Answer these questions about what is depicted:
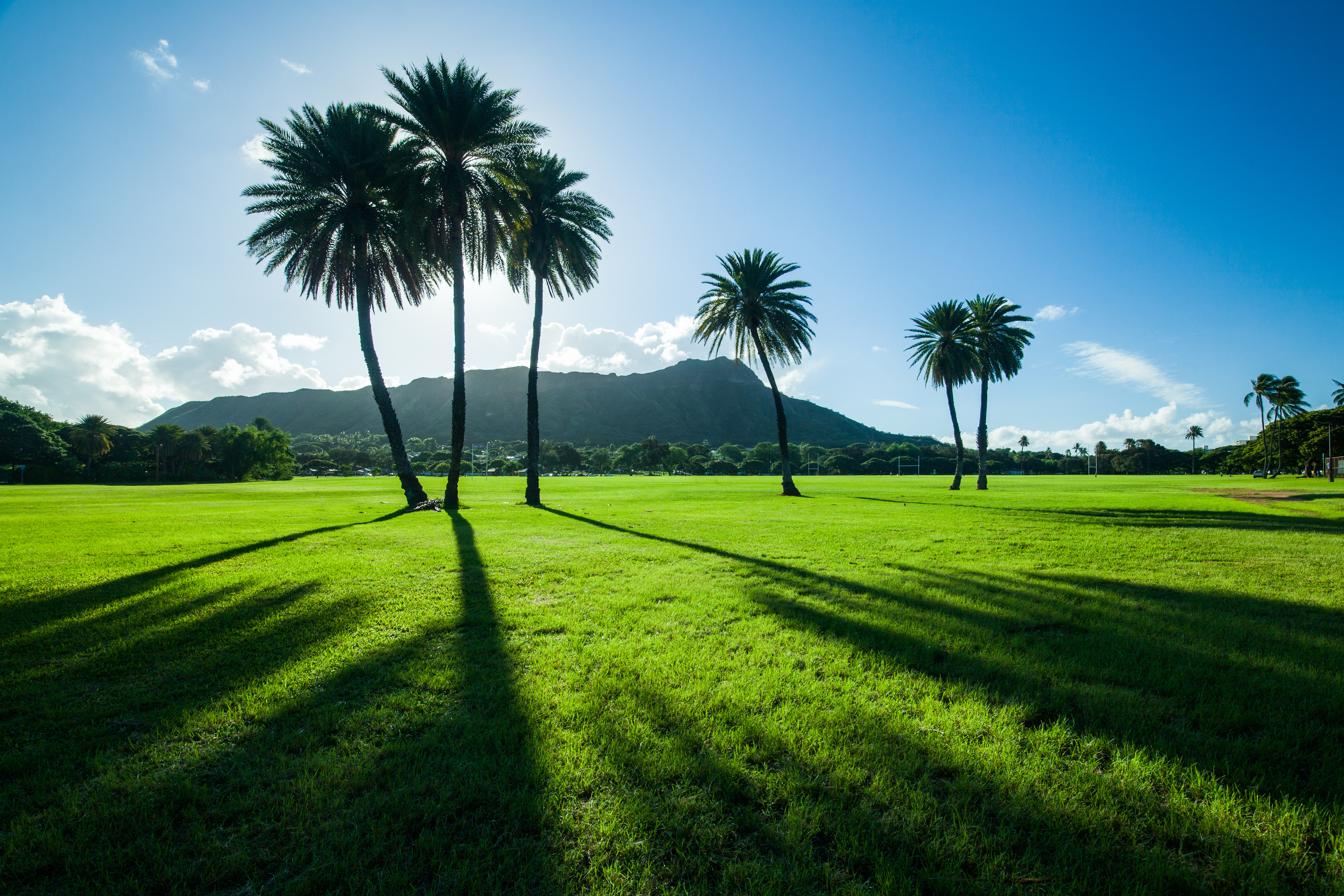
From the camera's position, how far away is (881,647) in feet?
17.3

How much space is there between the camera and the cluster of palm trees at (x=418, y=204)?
66.6ft

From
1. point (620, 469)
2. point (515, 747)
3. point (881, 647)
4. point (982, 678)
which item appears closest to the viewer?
point (515, 747)

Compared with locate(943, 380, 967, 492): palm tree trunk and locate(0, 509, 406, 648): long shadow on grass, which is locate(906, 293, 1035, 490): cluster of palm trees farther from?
locate(0, 509, 406, 648): long shadow on grass

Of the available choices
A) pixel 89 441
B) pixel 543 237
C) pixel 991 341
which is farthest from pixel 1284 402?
pixel 89 441

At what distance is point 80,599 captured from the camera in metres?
6.80

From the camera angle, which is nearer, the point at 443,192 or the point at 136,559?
the point at 136,559

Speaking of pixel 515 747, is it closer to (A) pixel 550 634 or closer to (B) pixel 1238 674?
(A) pixel 550 634

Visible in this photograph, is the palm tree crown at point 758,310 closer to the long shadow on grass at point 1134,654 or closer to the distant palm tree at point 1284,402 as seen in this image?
the long shadow on grass at point 1134,654

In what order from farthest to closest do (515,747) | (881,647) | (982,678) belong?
(881,647) < (982,678) < (515,747)

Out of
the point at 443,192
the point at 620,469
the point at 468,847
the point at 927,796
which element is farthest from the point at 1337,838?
the point at 620,469

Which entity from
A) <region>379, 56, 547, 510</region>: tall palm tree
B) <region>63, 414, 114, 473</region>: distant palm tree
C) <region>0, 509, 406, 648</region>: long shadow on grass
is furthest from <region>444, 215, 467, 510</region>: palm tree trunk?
<region>63, 414, 114, 473</region>: distant palm tree

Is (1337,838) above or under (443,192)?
under

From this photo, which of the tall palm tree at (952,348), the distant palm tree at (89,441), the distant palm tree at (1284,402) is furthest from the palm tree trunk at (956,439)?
the distant palm tree at (89,441)

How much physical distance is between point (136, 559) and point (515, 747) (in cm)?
1039
